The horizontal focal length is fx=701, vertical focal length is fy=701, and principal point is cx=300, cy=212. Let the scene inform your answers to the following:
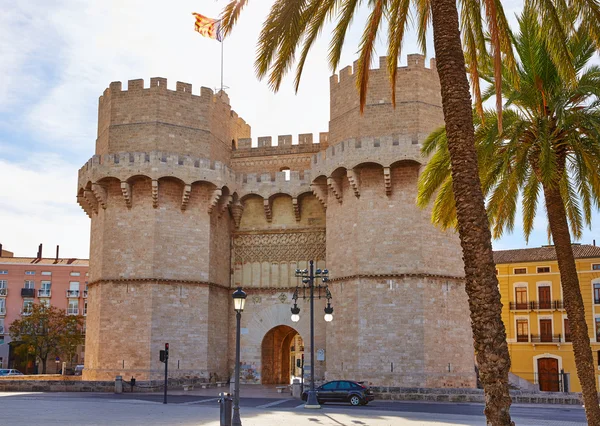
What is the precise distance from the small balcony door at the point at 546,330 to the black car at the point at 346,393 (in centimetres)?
1774

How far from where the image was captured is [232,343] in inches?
1296

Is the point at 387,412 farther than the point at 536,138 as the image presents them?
Yes

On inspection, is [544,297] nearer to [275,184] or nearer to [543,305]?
[543,305]

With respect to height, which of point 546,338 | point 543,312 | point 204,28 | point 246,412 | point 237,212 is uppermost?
point 204,28

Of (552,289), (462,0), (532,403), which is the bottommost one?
(532,403)

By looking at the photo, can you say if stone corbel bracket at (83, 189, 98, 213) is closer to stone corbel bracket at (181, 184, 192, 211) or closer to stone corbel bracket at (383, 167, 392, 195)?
stone corbel bracket at (181, 184, 192, 211)

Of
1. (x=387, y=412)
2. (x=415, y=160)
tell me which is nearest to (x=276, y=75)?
(x=387, y=412)

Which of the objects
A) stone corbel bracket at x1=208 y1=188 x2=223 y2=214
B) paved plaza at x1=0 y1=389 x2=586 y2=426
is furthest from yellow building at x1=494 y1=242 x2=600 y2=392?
stone corbel bracket at x1=208 y1=188 x2=223 y2=214

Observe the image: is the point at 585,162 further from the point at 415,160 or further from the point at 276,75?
the point at 415,160

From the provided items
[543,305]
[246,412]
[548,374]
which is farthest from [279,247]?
[548,374]

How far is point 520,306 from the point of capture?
128ft

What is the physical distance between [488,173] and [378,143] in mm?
13395

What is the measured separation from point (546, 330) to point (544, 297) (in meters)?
1.81

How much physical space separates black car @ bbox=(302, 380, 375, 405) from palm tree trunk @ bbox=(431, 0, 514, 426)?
50.0 ft
